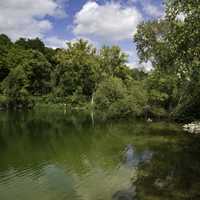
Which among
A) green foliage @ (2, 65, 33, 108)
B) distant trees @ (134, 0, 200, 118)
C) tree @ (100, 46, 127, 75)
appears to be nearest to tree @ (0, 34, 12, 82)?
green foliage @ (2, 65, 33, 108)

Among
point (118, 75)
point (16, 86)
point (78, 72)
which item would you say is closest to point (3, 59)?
point (16, 86)

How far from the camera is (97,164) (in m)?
21.2

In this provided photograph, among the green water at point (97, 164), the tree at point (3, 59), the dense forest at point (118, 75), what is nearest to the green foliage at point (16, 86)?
the dense forest at point (118, 75)

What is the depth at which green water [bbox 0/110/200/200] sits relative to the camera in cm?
1569

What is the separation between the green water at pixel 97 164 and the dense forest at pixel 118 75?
5.79 meters

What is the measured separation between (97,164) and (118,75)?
4679 centimetres

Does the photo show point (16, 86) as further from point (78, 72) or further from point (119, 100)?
point (119, 100)

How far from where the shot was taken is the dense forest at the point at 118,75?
54.0 feet

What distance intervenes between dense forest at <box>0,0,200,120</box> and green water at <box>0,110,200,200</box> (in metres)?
5.79

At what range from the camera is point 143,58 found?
43.9 meters

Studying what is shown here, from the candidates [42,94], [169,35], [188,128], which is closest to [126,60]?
[42,94]

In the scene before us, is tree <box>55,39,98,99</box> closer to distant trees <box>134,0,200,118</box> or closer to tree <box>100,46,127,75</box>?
tree <box>100,46,127,75</box>

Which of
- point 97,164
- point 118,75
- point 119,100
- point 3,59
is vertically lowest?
point 97,164

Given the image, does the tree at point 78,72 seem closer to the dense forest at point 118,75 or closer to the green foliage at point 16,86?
the dense forest at point 118,75
